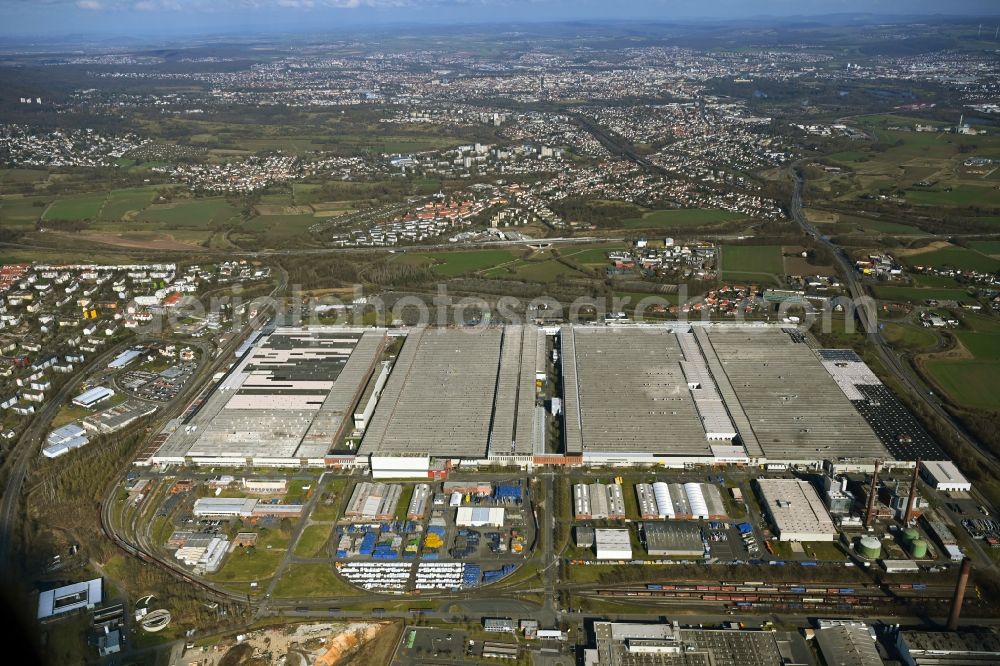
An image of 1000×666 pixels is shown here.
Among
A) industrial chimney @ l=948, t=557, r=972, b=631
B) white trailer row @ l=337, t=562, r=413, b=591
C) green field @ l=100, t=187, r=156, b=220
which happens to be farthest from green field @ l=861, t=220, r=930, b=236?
green field @ l=100, t=187, r=156, b=220

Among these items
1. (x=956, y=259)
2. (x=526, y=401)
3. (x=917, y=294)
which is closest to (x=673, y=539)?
(x=526, y=401)

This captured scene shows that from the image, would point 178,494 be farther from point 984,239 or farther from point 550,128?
point 550,128

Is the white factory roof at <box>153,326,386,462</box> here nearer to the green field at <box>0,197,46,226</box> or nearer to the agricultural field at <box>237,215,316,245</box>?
the agricultural field at <box>237,215,316,245</box>

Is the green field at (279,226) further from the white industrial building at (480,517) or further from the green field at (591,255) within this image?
the white industrial building at (480,517)

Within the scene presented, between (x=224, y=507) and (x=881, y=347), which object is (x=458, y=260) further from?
(x=224, y=507)

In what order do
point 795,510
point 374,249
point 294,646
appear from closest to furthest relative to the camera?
point 294,646 < point 795,510 < point 374,249

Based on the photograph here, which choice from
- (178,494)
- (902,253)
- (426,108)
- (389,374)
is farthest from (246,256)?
(426,108)
